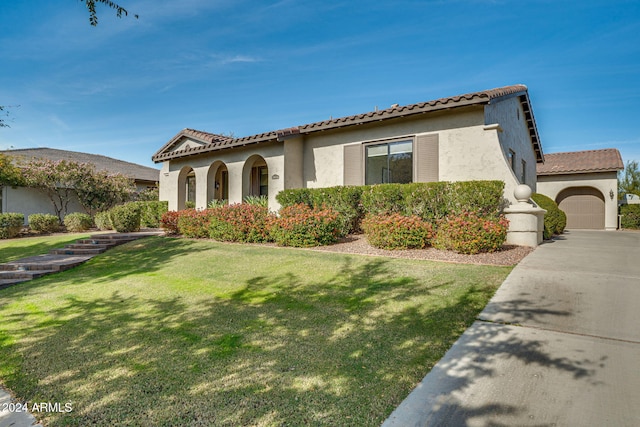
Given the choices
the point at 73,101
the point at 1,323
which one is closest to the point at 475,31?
the point at 1,323

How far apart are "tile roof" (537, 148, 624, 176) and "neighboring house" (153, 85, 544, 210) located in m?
4.55

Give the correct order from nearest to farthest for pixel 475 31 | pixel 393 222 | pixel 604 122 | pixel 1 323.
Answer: pixel 1 323, pixel 393 222, pixel 475 31, pixel 604 122

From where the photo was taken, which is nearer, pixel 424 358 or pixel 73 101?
pixel 424 358

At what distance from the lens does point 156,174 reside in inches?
1099

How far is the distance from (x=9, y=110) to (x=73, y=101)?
34.5ft

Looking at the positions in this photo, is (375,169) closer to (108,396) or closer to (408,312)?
(408,312)

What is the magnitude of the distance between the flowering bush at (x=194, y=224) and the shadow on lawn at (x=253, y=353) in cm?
632

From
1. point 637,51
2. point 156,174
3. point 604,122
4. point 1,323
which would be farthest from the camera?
point 156,174

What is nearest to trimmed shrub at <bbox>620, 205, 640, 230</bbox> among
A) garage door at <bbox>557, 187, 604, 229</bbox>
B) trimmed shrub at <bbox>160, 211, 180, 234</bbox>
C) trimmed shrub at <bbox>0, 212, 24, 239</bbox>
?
garage door at <bbox>557, 187, 604, 229</bbox>

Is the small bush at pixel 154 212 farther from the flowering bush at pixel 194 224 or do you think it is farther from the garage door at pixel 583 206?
the garage door at pixel 583 206

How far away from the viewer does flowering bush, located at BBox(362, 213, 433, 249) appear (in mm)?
8414

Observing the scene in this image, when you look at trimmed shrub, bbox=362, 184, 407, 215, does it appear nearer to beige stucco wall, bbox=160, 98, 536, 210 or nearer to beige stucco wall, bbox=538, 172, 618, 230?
beige stucco wall, bbox=160, 98, 536, 210

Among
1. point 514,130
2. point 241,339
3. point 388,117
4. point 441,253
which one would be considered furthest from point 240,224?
point 514,130

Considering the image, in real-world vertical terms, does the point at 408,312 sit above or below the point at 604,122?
below
